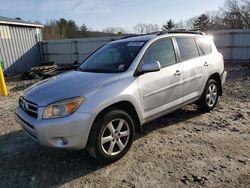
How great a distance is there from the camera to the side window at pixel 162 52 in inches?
156

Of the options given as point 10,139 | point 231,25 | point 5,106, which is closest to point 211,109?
point 10,139

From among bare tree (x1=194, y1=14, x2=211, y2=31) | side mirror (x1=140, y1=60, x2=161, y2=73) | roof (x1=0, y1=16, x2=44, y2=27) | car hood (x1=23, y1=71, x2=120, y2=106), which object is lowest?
car hood (x1=23, y1=71, x2=120, y2=106)

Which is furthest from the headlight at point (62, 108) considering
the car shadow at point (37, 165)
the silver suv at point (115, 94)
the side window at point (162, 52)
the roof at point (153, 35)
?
the roof at point (153, 35)

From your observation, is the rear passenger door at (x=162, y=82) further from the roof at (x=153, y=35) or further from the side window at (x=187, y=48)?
the side window at (x=187, y=48)

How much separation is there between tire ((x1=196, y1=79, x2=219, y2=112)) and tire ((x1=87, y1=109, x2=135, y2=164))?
2282 mm

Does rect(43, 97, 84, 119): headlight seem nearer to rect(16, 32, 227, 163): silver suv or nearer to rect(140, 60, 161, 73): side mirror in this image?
rect(16, 32, 227, 163): silver suv

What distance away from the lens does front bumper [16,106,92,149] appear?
292 cm

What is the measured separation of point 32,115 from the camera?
3246 mm

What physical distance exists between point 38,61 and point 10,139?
13585 mm

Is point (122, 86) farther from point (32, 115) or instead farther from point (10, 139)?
point (10, 139)

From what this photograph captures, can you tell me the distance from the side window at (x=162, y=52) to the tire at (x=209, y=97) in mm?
1324

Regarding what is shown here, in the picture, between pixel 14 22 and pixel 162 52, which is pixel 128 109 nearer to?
pixel 162 52

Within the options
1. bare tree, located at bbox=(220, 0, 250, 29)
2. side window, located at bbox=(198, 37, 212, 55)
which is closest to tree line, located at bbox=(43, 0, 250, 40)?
bare tree, located at bbox=(220, 0, 250, 29)

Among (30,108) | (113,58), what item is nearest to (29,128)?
(30,108)
